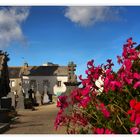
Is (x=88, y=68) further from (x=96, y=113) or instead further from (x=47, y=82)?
(x=47, y=82)

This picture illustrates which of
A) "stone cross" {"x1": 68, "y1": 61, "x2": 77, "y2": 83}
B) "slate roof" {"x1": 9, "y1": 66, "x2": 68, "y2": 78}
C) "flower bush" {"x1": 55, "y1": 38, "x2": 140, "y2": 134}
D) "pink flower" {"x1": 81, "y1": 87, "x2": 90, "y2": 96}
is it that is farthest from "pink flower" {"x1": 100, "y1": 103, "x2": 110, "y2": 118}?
"slate roof" {"x1": 9, "y1": 66, "x2": 68, "y2": 78}

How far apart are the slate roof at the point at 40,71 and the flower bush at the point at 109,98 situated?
56.2m

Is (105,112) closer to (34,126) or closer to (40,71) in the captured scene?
(34,126)

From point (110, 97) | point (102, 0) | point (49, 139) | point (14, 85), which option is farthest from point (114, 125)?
point (14, 85)

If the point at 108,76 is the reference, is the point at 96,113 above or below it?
below

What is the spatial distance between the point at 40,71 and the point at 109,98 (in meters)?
58.5

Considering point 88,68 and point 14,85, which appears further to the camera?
point 14,85

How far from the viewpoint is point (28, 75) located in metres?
61.7

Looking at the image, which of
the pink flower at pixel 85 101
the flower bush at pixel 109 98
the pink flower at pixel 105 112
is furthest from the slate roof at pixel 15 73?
the pink flower at pixel 105 112

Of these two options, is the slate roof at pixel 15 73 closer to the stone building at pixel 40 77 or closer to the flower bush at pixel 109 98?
the stone building at pixel 40 77

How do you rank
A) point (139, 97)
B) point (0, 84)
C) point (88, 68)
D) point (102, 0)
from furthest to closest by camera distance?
point (0, 84) → point (102, 0) → point (88, 68) → point (139, 97)

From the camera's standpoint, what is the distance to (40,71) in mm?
61969

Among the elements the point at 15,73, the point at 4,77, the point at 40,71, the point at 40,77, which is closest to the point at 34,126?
the point at 4,77

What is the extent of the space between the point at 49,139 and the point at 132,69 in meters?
0.84
